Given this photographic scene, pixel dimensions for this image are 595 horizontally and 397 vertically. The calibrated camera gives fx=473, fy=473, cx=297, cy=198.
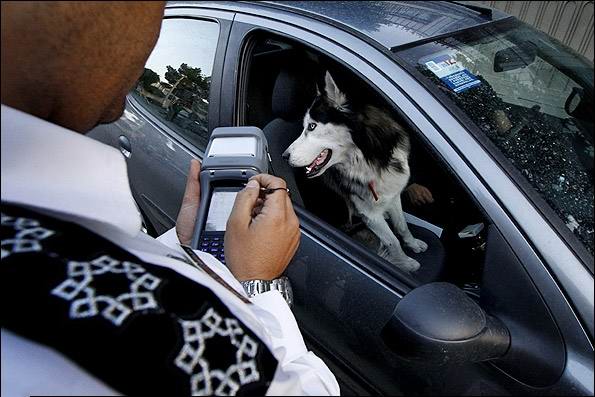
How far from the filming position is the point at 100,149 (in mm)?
628

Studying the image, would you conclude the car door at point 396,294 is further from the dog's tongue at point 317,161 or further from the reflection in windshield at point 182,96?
the dog's tongue at point 317,161

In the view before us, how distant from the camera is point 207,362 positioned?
54 cm

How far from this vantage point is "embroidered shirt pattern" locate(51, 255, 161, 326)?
51 centimetres

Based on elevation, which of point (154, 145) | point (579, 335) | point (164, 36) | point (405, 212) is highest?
point (164, 36)

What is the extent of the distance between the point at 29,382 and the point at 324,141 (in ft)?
6.35

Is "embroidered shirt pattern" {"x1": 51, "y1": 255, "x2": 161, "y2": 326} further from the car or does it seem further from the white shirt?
the car

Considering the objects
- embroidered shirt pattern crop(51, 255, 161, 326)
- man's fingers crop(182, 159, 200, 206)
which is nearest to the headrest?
man's fingers crop(182, 159, 200, 206)

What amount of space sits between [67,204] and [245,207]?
45 centimetres

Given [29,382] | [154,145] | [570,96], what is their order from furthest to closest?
[154,145]
[570,96]
[29,382]

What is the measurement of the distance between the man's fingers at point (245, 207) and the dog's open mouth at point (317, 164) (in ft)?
4.38

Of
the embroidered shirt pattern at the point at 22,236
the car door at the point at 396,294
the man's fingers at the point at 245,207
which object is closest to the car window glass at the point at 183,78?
the car door at the point at 396,294

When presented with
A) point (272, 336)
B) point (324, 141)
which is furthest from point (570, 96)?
point (272, 336)

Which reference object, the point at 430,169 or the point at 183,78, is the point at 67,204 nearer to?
the point at 183,78

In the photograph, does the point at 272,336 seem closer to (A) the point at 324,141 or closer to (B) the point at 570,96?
(B) the point at 570,96
